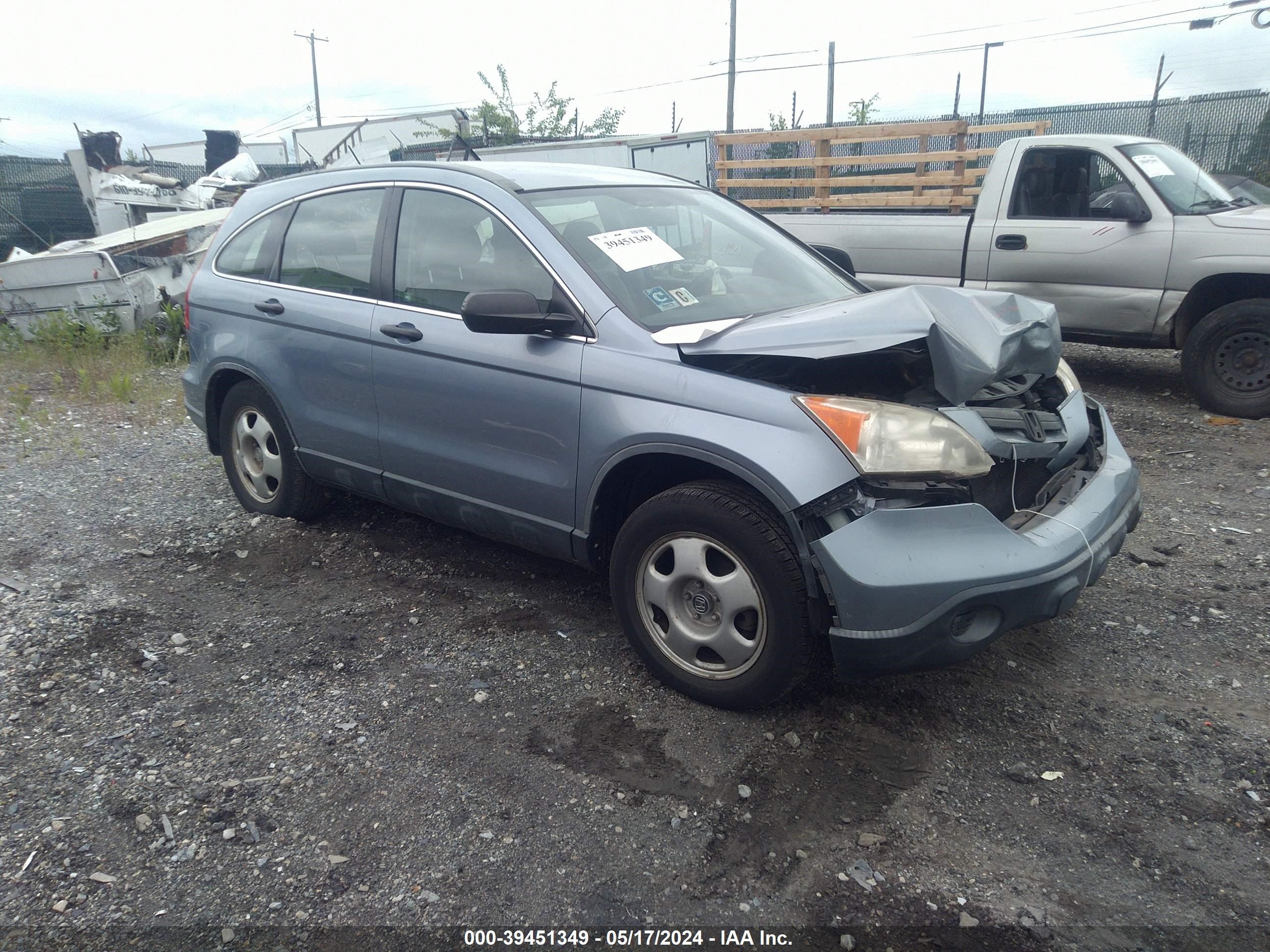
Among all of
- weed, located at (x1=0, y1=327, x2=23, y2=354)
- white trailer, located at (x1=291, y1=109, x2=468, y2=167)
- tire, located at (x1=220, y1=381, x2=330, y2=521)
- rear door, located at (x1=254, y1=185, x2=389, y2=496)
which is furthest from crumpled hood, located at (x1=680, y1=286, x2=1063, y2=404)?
white trailer, located at (x1=291, y1=109, x2=468, y2=167)

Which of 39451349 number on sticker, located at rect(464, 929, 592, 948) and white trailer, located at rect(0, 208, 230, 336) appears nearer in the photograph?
39451349 number on sticker, located at rect(464, 929, 592, 948)

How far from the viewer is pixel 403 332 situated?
3867 millimetres

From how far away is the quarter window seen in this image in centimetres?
358

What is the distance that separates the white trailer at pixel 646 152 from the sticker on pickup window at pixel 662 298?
39.0 feet

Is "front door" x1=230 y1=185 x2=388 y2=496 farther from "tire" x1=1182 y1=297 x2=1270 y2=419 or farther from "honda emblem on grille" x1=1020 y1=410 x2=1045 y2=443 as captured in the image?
"tire" x1=1182 y1=297 x2=1270 y2=419

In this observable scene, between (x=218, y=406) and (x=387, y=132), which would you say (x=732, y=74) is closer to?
(x=387, y=132)

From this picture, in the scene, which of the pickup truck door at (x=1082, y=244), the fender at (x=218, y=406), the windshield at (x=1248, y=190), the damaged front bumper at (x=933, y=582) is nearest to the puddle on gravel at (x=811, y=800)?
the damaged front bumper at (x=933, y=582)

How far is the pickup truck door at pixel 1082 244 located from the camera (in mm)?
6648

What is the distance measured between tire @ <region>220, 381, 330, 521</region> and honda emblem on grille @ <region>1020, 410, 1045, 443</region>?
10.9 ft

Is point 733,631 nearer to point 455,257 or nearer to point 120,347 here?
point 455,257

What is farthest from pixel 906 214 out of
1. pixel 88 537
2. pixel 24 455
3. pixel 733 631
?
pixel 24 455

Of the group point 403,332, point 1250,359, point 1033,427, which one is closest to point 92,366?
point 403,332

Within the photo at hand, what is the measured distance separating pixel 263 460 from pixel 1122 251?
5.96 metres

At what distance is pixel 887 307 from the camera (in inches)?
121
